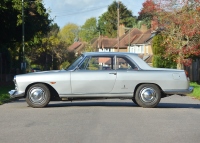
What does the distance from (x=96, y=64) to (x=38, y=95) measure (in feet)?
6.57

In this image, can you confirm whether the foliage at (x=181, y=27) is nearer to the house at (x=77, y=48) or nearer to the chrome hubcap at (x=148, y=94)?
the chrome hubcap at (x=148, y=94)

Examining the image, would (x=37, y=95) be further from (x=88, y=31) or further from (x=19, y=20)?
(x=88, y=31)

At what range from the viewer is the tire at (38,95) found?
1527 centimetres

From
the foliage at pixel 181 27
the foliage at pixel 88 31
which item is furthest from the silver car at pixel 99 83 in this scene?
the foliage at pixel 88 31

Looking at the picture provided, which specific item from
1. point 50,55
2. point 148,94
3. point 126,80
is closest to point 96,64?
point 126,80

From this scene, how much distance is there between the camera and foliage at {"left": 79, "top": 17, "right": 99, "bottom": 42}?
140 metres

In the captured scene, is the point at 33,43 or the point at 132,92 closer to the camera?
the point at 132,92

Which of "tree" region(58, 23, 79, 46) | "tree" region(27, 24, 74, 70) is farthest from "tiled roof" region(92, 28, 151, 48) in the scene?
"tree" region(58, 23, 79, 46)

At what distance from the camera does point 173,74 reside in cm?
1536

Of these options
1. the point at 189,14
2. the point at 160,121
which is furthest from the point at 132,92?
the point at 189,14

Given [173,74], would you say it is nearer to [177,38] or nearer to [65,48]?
[177,38]

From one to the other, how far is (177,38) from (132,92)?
22.2m

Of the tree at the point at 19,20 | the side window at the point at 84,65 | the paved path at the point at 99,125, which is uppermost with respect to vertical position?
the tree at the point at 19,20

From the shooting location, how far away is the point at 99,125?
38.4 feet
